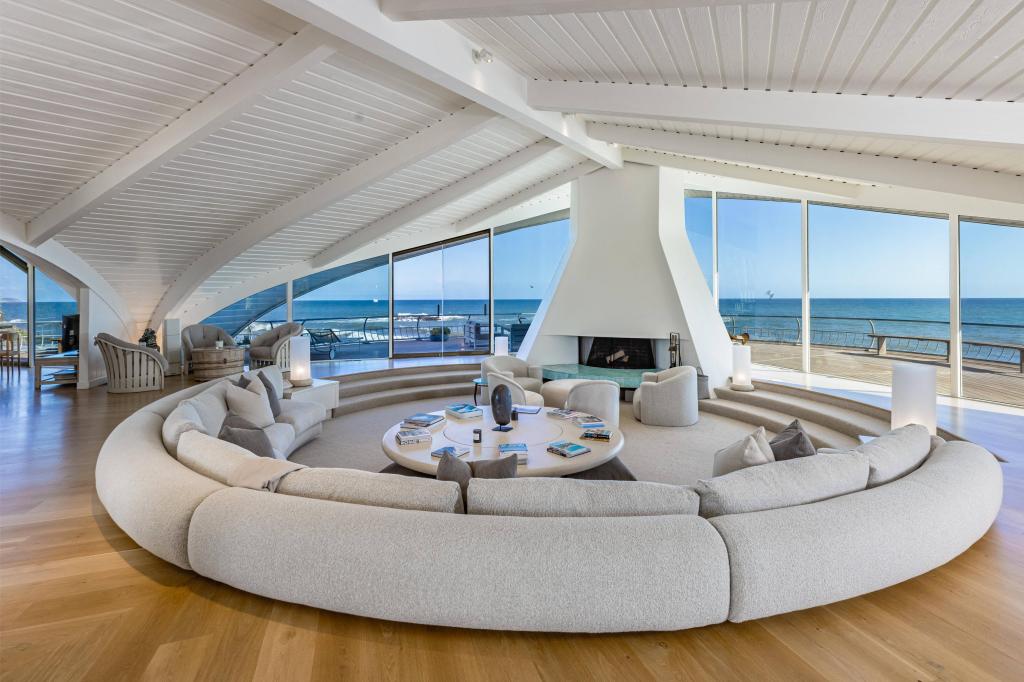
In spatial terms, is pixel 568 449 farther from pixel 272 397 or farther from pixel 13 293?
pixel 13 293

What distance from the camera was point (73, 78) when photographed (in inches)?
163

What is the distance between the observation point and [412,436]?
165 inches

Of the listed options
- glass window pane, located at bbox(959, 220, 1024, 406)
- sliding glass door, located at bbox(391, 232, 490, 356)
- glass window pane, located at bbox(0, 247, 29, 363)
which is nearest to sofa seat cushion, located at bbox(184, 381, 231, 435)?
sliding glass door, located at bbox(391, 232, 490, 356)

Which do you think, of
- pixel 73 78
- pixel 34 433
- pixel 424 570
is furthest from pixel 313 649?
pixel 34 433

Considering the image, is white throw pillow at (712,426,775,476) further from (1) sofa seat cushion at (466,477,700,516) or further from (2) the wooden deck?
(2) the wooden deck

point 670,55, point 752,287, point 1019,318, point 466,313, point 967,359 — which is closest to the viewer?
point 670,55

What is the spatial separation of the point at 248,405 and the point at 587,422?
2969mm

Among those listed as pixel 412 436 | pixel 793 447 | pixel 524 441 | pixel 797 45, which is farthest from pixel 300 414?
pixel 797 45

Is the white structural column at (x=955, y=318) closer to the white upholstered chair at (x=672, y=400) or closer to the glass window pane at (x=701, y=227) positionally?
the white upholstered chair at (x=672, y=400)

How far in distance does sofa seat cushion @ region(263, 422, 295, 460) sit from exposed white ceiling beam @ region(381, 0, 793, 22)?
3368 mm

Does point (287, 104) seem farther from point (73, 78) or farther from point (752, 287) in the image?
point (752, 287)

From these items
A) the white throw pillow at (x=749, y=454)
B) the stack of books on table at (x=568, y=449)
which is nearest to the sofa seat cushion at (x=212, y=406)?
the stack of books on table at (x=568, y=449)

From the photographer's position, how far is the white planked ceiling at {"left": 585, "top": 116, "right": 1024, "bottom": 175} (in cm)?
459

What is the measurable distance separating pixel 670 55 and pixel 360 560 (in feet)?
13.3
